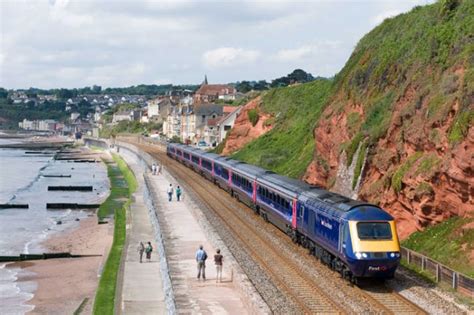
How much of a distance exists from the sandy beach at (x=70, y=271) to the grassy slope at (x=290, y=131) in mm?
18311

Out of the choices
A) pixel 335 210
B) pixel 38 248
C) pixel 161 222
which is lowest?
pixel 38 248

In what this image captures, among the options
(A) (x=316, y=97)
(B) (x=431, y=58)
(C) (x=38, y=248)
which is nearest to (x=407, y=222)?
(B) (x=431, y=58)

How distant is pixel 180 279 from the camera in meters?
29.3

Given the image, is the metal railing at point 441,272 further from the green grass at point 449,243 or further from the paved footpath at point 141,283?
the paved footpath at point 141,283

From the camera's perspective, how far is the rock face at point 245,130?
103688mm

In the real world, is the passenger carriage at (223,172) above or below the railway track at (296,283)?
above

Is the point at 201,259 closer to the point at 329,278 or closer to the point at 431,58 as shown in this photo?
the point at 329,278

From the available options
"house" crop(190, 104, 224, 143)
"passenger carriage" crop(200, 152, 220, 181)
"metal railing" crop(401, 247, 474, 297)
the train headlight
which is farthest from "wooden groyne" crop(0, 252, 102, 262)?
"house" crop(190, 104, 224, 143)

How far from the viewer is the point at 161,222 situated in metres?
45.1

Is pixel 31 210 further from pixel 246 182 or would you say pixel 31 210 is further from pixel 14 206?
pixel 246 182

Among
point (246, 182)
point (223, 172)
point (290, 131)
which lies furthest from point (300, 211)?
point (290, 131)

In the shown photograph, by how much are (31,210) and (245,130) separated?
129 ft

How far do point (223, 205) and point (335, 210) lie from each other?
976 inches

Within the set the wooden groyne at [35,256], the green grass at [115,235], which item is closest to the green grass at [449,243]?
the green grass at [115,235]
